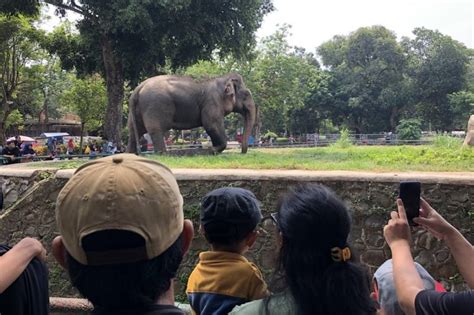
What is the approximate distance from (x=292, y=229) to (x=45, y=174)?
6506mm

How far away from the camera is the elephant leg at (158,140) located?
403 inches

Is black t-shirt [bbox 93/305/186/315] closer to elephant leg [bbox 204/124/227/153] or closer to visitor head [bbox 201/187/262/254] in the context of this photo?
visitor head [bbox 201/187/262/254]

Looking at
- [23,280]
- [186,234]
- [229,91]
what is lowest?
[23,280]

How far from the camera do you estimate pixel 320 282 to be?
1786mm

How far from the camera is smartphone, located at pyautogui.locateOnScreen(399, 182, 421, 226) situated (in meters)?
2.12

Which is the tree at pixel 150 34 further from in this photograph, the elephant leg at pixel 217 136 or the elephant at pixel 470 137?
the elephant at pixel 470 137

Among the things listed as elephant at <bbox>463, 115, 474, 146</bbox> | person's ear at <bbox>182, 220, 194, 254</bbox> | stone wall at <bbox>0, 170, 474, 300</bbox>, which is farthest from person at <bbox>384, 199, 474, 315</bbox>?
elephant at <bbox>463, 115, 474, 146</bbox>

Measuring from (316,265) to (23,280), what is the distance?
1.05 metres

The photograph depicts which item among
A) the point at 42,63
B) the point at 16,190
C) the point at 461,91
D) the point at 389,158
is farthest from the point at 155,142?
the point at 461,91

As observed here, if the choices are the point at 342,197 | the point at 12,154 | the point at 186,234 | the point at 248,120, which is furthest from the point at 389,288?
the point at 12,154

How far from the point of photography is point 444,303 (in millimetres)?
1743

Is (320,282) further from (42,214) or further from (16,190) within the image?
(16,190)

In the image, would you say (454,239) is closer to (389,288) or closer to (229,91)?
(389,288)

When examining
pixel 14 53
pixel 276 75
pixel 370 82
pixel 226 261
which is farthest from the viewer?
pixel 370 82
